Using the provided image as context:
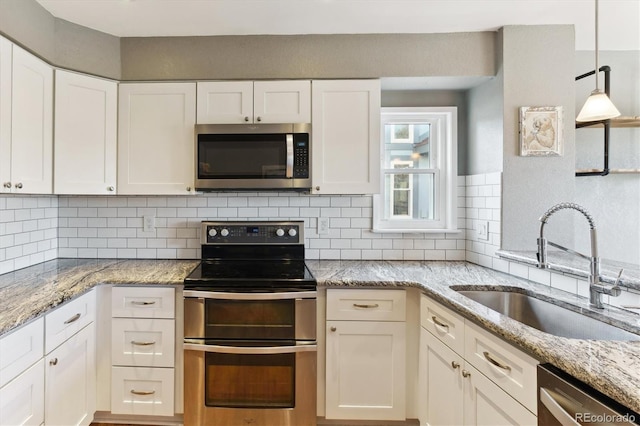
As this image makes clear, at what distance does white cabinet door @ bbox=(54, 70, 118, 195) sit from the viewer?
195 cm

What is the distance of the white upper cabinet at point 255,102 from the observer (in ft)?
6.95

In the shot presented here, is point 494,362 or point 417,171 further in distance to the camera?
point 417,171

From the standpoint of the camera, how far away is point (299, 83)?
2.12 m

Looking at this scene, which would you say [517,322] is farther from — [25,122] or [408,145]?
[25,122]

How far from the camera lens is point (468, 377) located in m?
1.38

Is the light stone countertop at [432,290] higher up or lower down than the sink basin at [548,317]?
higher up

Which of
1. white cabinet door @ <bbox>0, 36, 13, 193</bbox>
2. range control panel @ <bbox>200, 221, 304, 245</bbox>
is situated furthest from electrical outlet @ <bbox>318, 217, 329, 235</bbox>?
white cabinet door @ <bbox>0, 36, 13, 193</bbox>

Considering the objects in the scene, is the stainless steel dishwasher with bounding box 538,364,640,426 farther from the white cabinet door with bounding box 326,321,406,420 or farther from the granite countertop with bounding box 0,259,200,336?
the granite countertop with bounding box 0,259,200,336

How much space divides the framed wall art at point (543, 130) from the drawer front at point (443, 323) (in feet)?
3.61

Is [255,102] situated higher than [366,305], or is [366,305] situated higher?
[255,102]

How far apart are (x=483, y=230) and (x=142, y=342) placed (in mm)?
2197

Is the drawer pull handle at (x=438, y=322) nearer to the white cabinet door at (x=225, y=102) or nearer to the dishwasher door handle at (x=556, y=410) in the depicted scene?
the dishwasher door handle at (x=556, y=410)

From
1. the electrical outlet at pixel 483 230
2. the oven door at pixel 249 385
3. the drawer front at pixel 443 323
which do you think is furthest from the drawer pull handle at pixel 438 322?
the electrical outlet at pixel 483 230

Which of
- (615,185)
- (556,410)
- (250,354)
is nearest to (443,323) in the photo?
(556,410)
